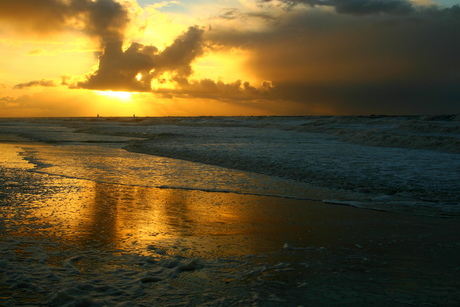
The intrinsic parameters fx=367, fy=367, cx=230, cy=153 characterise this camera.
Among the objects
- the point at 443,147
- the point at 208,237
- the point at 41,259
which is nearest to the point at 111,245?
the point at 41,259

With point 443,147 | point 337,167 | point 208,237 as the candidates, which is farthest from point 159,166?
point 443,147

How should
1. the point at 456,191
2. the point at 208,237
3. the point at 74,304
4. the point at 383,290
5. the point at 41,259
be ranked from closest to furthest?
the point at 74,304 → the point at 383,290 → the point at 41,259 → the point at 208,237 → the point at 456,191

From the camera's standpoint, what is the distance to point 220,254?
450 centimetres

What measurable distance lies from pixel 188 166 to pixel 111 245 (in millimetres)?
8479

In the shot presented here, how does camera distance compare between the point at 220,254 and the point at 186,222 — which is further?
the point at 186,222

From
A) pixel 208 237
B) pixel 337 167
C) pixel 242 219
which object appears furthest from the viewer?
pixel 337 167

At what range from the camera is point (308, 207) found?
23.8 feet

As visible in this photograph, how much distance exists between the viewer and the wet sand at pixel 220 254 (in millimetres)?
3408

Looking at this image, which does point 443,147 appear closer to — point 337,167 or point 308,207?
point 337,167

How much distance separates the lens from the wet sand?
11.2 ft

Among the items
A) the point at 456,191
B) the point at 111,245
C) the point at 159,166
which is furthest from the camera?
the point at 159,166

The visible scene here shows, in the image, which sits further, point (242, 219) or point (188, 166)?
point (188, 166)

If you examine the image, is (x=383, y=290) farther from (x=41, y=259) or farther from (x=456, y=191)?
(x=456, y=191)

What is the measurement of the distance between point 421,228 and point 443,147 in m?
15.3
